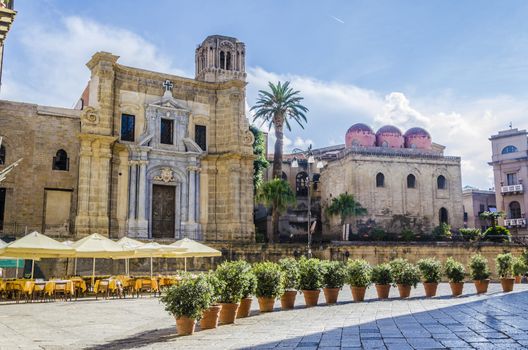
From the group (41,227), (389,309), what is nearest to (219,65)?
(41,227)

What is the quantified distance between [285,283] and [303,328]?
4.42m

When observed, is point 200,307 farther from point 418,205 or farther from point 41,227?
point 418,205

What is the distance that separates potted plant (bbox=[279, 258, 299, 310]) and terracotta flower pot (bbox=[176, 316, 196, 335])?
4.40 metres

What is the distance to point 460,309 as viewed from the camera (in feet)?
40.2

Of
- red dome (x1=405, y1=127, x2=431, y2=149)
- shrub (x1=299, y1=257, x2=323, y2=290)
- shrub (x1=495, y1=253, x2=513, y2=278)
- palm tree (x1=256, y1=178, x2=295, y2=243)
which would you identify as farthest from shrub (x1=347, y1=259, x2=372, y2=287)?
red dome (x1=405, y1=127, x2=431, y2=149)

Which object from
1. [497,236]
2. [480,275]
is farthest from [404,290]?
[497,236]

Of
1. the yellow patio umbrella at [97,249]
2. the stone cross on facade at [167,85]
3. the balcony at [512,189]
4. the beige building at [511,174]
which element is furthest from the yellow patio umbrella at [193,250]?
the balcony at [512,189]

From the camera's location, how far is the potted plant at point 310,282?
1459 centimetres

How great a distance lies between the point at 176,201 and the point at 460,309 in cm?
2163

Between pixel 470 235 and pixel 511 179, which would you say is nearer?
pixel 470 235

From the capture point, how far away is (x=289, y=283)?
14.3 meters

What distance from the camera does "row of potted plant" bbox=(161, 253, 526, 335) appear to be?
9.62m

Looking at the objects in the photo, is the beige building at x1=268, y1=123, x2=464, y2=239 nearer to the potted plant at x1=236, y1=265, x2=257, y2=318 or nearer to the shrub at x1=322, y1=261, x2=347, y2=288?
the shrub at x1=322, y1=261, x2=347, y2=288

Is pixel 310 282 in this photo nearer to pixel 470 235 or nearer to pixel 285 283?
pixel 285 283
